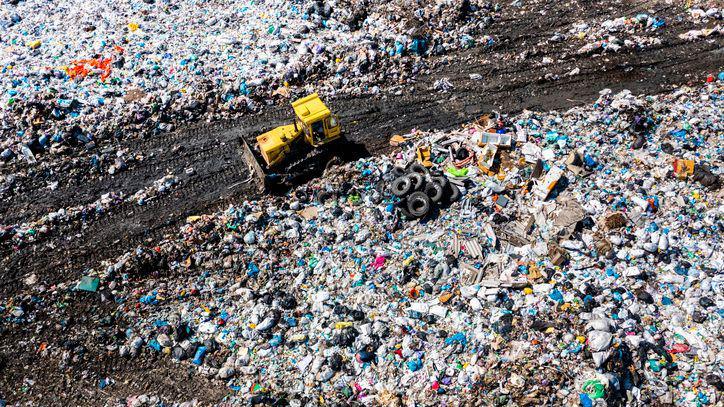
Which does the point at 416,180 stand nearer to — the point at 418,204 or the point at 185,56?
the point at 418,204

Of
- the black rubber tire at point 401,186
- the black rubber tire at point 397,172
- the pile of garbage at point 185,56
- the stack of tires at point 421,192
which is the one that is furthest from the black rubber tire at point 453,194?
the pile of garbage at point 185,56

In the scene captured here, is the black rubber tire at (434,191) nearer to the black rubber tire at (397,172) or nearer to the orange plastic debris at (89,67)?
the black rubber tire at (397,172)

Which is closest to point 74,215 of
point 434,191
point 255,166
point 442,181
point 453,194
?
point 255,166

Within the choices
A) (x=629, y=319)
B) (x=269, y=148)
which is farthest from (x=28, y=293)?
(x=629, y=319)

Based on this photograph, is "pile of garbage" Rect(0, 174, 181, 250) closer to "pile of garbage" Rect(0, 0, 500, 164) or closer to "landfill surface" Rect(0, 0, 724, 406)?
"landfill surface" Rect(0, 0, 724, 406)

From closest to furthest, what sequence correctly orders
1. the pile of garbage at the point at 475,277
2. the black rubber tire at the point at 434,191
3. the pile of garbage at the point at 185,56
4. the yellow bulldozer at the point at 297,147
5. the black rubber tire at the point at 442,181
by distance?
the pile of garbage at the point at 475,277 < the black rubber tire at the point at 434,191 < the black rubber tire at the point at 442,181 < the yellow bulldozer at the point at 297,147 < the pile of garbage at the point at 185,56

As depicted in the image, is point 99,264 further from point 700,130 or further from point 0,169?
point 700,130

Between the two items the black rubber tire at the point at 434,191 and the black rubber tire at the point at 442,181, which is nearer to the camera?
the black rubber tire at the point at 434,191
